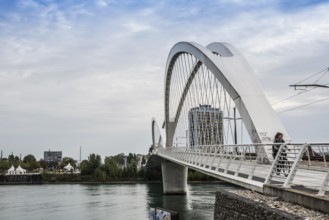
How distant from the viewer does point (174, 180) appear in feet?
156

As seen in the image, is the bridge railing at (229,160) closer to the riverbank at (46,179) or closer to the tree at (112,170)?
the tree at (112,170)

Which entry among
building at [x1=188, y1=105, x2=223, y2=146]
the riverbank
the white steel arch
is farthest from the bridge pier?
the riverbank

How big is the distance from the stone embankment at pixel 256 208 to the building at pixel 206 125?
1722cm

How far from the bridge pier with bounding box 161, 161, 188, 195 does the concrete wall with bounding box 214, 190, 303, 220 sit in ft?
119

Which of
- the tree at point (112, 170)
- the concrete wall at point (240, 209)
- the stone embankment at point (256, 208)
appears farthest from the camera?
the tree at point (112, 170)

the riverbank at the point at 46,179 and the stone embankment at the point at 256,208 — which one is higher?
the stone embankment at the point at 256,208

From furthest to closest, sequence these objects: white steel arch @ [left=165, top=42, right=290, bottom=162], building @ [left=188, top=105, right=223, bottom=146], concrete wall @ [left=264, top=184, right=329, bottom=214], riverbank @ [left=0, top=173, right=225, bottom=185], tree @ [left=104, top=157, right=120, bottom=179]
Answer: riverbank @ [left=0, top=173, right=225, bottom=185], tree @ [left=104, top=157, right=120, bottom=179], building @ [left=188, top=105, right=223, bottom=146], white steel arch @ [left=165, top=42, right=290, bottom=162], concrete wall @ [left=264, top=184, right=329, bottom=214]

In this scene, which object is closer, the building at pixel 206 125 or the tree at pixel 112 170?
the building at pixel 206 125

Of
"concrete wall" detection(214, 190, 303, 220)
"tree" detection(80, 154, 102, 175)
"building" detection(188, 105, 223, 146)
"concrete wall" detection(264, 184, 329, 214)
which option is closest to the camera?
"concrete wall" detection(264, 184, 329, 214)

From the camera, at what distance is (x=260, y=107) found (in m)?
19.4

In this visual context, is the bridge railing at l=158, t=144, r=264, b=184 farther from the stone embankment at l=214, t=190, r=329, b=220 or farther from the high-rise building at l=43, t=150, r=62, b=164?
the high-rise building at l=43, t=150, r=62, b=164

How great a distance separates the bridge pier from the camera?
4694 centimetres

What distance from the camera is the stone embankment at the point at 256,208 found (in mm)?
7141

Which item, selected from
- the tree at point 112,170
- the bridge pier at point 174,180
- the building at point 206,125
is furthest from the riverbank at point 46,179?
the building at point 206,125
